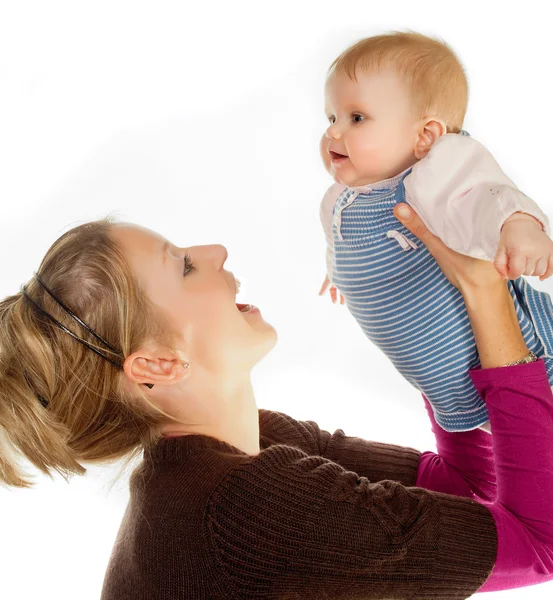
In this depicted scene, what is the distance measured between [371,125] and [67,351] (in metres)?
0.75

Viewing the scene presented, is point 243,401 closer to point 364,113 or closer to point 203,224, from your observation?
point 364,113

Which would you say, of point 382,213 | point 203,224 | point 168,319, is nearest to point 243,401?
Answer: point 168,319

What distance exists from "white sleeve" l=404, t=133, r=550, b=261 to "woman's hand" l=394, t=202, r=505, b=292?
0.06 feet

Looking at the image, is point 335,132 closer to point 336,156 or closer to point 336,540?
point 336,156

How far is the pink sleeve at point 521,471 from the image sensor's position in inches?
60.7

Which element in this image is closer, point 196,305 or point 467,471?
point 196,305

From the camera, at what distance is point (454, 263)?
1595 mm

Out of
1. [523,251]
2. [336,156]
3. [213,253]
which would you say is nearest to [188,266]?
[213,253]

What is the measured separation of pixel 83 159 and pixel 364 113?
111cm

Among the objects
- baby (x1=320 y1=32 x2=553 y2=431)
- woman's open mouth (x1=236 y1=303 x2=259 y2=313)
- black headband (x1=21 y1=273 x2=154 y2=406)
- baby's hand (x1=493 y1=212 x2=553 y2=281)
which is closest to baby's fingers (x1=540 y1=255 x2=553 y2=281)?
baby's hand (x1=493 y1=212 x2=553 y2=281)

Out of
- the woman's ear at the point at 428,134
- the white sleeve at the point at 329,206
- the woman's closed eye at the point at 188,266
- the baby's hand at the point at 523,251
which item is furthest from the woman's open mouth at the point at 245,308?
the baby's hand at the point at 523,251

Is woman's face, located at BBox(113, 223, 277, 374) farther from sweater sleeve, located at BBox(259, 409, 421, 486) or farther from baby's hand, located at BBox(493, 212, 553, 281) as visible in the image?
baby's hand, located at BBox(493, 212, 553, 281)

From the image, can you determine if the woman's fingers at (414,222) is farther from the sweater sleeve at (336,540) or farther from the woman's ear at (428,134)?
the sweater sleeve at (336,540)

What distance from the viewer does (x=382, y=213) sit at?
5.56 feet
